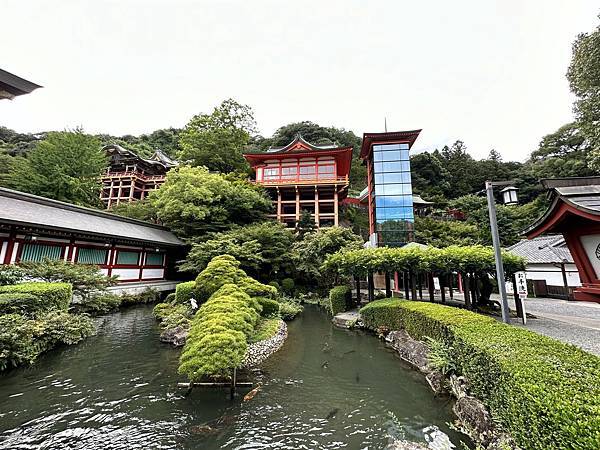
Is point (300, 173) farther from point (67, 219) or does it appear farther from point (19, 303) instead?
point (19, 303)

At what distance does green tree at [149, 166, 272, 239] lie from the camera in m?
18.2

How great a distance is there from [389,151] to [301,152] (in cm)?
789

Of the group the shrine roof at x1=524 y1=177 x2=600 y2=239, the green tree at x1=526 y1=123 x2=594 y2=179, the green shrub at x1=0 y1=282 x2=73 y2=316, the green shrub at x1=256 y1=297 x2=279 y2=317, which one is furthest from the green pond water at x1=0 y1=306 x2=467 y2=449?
the green tree at x1=526 y1=123 x2=594 y2=179

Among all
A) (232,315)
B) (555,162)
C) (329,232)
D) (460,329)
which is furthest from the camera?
(555,162)

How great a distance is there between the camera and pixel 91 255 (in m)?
13.4

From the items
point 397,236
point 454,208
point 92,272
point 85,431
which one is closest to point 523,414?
point 85,431

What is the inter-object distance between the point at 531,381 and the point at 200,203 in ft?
61.2

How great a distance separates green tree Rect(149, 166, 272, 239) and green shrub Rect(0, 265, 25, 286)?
955 cm

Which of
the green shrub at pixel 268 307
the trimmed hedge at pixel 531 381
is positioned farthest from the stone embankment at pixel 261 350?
the trimmed hedge at pixel 531 381

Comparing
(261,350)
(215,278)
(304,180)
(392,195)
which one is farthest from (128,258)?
(392,195)

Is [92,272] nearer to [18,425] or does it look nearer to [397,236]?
[18,425]

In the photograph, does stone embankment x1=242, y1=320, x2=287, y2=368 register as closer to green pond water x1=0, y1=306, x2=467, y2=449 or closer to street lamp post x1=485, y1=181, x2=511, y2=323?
green pond water x1=0, y1=306, x2=467, y2=449

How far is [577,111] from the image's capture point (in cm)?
1594

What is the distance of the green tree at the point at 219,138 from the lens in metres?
26.5
